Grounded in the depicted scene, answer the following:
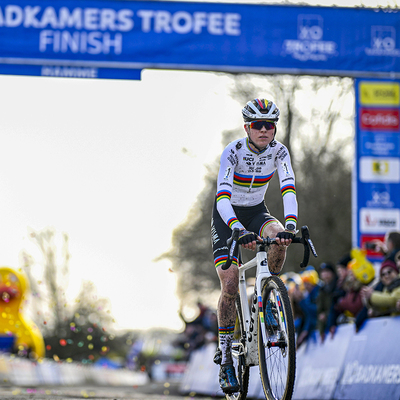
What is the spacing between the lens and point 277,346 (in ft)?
17.7

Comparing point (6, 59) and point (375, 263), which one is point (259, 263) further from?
point (6, 59)

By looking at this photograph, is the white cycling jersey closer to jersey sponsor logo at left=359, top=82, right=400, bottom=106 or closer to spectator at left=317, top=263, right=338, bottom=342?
spectator at left=317, top=263, right=338, bottom=342

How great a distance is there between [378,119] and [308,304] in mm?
3987

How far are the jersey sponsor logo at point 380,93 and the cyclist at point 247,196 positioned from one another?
658 cm

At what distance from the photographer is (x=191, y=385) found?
16.8 metres

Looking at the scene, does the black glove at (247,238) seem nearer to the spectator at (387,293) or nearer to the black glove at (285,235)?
the black glove at (285,235)

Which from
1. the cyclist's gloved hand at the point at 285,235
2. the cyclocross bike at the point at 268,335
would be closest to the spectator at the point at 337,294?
the cyclocross bike at the point at 268,335

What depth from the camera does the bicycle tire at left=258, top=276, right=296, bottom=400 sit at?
5129 millimetres

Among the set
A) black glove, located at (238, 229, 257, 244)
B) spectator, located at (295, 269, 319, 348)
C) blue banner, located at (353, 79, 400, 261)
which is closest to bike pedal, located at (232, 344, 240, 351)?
black glove, located at (238, 229, 257, 244)

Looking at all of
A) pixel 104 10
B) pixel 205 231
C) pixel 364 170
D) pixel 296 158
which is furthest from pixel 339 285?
pixel 205 231

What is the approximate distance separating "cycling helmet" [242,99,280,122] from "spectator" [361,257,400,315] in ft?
9.80

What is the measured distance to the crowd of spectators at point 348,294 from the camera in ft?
27.3

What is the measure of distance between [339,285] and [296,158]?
1476 centimetres

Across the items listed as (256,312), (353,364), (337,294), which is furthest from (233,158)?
(337,294)
